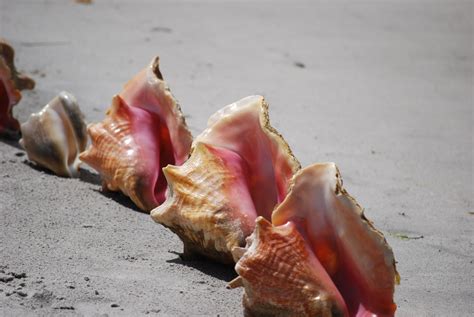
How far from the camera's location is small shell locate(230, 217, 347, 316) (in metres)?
2.08

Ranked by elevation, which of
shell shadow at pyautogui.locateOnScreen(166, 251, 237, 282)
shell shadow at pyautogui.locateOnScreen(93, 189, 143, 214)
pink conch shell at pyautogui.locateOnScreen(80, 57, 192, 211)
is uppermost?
pink conch shell at pyautogui.locateOnScreen(80, 57, 192, 211)

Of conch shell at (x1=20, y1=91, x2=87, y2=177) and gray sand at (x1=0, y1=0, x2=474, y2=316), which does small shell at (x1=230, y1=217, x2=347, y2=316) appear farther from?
conch shell at (x1=20, y1=91, x2=87, y2=177)

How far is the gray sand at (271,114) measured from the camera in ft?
8.05

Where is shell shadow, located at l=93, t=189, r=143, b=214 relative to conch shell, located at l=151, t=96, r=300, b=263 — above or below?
below

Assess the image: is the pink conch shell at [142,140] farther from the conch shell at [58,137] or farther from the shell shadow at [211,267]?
the shell shadow at [211,267]

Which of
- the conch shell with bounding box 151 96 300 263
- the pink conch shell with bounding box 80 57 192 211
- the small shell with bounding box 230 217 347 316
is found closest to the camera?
the small shell with bounding box 230 217 347 316

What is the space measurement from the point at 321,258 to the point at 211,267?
1.61 feet

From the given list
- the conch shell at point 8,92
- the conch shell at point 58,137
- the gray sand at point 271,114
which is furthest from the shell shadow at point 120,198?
the conch shell at point 8,92

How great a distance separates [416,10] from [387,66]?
3.99ft

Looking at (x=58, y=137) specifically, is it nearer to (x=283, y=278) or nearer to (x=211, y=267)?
(x=211, y=267)

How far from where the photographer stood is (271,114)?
176 inches

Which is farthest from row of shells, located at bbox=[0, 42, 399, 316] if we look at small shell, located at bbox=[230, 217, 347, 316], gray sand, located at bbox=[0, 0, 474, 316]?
gray sand, located at bbox=[0, 0, 474, 316]

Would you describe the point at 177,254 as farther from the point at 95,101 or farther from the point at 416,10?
the point at 416,10

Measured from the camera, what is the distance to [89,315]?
2.18 m
